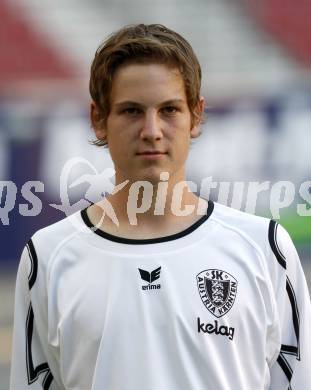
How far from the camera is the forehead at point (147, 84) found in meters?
1.44

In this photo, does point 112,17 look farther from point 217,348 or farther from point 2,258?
point 217,348

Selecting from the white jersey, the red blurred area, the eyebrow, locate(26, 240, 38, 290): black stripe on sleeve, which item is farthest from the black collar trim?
the red blurred area

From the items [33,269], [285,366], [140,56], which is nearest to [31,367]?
[33,269]

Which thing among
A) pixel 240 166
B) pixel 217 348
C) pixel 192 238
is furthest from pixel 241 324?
pixel 240 166

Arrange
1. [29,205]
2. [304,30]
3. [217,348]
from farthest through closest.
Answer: [304,30] → [29,205] → [217,348]

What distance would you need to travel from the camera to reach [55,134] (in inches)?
140

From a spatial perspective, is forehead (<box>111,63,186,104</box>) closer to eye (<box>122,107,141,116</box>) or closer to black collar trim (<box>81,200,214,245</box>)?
eye (<box>122,107,141,116</box>)

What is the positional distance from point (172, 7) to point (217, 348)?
2499 millimetres

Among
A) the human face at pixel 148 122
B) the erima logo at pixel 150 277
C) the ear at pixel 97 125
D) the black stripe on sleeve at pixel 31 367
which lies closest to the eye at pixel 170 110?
the human face at pixel 148 122

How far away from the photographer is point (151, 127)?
55.7 inches

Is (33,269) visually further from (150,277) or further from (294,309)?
(294,309)

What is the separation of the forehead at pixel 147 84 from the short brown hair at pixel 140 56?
1 cm

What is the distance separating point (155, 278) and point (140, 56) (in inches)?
15.5

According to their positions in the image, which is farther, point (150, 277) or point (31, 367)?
point (31, 367)
